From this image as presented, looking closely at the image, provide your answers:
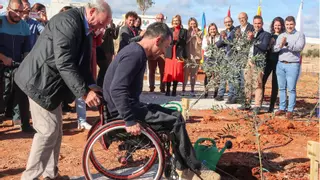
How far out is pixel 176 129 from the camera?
3910 millimetres

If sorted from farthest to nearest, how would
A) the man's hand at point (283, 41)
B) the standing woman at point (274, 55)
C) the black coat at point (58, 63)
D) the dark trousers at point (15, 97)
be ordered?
the standing woman at point (274, 55), the man's hand at point (283, 41), the dark trousers at point (15, 97), the black coat at point (58, 63)

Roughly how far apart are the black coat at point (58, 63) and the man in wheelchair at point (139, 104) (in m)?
0.32

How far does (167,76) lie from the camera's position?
1061 cm

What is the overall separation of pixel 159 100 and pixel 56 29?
652 cm

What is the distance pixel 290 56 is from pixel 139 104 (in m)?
4.89

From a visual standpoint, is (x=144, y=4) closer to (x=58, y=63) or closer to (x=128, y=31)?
(x=128, y=31)

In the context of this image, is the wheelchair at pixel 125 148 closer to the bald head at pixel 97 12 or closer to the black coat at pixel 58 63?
the black coat at pixel 58 63

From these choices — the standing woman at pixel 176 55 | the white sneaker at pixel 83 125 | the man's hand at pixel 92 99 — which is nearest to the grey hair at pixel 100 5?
the man's hand at pixel 92 99

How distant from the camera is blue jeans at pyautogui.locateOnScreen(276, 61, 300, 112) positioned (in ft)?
26.3

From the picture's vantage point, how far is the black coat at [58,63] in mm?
3547

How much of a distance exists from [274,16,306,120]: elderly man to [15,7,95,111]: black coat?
17.0ft

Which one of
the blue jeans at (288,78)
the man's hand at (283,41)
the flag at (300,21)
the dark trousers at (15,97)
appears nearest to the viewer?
the dark trousers at (15,97)

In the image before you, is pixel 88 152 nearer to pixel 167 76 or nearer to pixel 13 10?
pixel 13 10

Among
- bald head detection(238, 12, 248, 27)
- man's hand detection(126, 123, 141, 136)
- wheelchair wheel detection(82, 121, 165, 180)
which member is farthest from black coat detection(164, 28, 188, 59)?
man's hand detection(126, 123, 141, 136)
